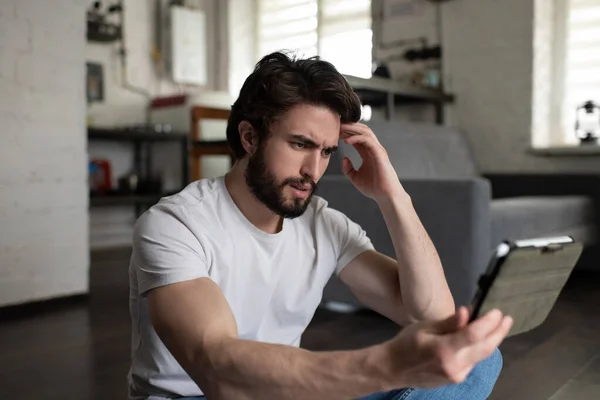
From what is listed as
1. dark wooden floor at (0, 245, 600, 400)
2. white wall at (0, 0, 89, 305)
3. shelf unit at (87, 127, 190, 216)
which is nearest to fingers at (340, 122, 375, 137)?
dark wooden floor at (0, 245, 600, 400)

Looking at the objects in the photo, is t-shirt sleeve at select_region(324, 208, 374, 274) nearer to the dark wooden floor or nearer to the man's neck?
the man's neck

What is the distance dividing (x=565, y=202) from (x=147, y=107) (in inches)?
133

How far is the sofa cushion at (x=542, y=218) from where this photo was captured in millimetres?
2342

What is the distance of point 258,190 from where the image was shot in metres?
0.96

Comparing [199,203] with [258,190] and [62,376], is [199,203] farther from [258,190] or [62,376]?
[62,376]

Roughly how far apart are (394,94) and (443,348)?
3.43m

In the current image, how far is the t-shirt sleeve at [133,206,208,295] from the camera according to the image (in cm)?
76

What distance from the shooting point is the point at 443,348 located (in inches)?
20.0

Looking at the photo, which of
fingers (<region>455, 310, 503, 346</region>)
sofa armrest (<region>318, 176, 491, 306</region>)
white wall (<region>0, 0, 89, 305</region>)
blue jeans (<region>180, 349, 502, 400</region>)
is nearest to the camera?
fingers (<region>455, 310, 503, 346</region>)

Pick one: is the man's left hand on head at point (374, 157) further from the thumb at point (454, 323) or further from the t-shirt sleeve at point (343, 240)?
the thumb at point (454, 323)

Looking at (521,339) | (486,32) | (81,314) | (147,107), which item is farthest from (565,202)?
(147,107)

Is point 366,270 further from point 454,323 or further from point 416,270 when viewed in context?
point 454,323

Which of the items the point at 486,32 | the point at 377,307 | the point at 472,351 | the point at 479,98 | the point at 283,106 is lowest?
the point at 377,307

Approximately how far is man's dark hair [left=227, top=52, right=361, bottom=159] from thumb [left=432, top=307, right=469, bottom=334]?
0.53m
